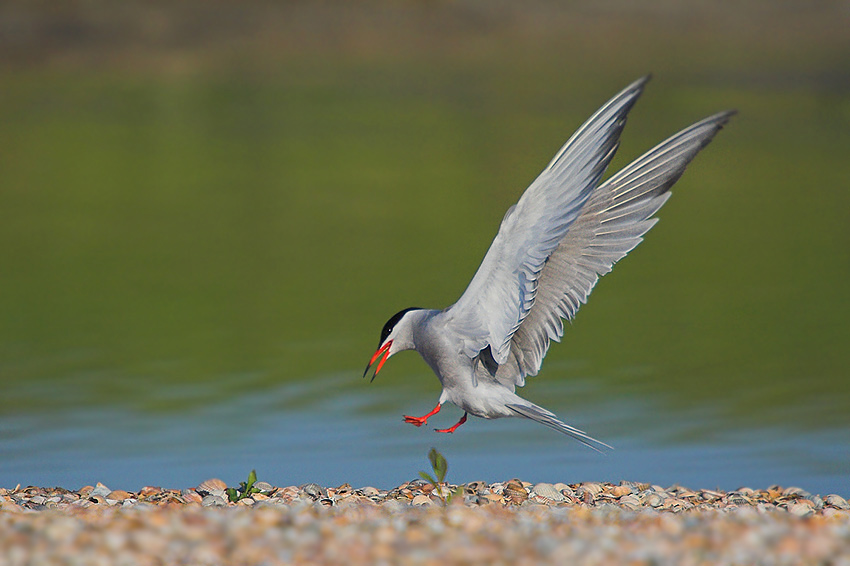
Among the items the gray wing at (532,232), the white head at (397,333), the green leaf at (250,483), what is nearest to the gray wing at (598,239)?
the gray wing at (532,232)

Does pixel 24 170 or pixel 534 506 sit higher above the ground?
pixel 24 170

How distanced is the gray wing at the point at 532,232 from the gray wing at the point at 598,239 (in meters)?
0.56

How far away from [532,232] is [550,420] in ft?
3.37

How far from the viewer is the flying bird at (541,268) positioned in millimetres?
6070

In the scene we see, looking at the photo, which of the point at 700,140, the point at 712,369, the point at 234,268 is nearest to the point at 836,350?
the point at 712,369

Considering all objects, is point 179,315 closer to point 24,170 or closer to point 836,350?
point 836,350

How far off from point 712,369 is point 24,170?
Result: 61.2 feet

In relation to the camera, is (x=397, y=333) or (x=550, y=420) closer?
(x=550, y=420)

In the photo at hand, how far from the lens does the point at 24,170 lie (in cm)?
2581

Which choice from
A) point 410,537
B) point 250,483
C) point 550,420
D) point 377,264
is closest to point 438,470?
point 550,420

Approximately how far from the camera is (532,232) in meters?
6.05

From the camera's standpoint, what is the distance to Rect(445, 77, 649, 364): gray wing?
6.05 meters

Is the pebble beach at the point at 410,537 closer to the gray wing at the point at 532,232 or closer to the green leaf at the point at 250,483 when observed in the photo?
the green leaf at the point at 250,483

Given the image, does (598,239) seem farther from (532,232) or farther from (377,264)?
(377,264)
